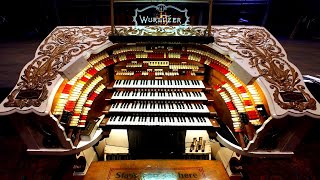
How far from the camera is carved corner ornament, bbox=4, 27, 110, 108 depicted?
250cm

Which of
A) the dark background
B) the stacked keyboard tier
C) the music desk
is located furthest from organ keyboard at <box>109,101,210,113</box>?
the dark background

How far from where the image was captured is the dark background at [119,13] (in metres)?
6.51

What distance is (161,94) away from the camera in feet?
11.1

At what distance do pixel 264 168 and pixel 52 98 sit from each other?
3.25 m

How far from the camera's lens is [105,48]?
307 centimetres

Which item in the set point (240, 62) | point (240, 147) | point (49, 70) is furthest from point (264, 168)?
point (49, 70)

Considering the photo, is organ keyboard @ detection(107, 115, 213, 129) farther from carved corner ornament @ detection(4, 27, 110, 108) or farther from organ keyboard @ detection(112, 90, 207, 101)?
carved corner ornament @ detection(4, 27, 110, 108)

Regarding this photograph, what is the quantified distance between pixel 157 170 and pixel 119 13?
17.5 ft

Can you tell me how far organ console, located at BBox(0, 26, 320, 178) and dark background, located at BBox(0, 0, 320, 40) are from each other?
356 centimetres

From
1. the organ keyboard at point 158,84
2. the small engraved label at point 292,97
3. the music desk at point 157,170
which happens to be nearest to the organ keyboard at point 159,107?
the organ keyboard at point 158,84

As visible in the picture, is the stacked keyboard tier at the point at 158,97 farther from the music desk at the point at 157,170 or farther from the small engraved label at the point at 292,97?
the small engraved label at the point at 292,97

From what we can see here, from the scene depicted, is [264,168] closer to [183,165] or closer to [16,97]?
[183,165]

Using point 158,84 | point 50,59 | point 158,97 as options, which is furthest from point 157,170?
point 50,59

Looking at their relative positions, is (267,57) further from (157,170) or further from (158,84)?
(157,170)
